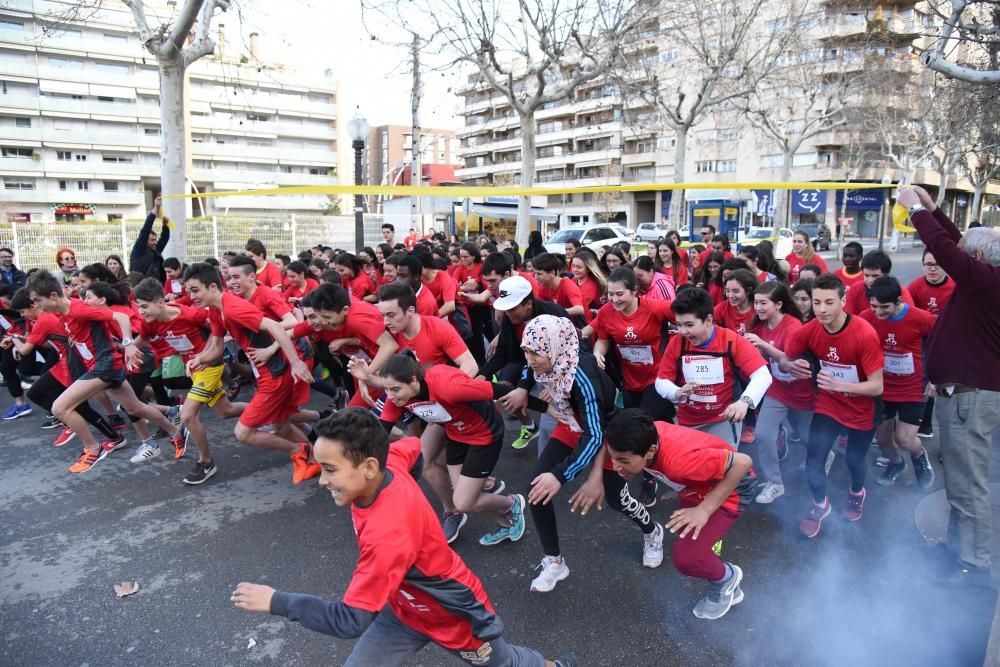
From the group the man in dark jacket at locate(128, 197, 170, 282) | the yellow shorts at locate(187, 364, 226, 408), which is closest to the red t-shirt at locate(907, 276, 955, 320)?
the yellow shorts at locate(187, 364, 226, 408)

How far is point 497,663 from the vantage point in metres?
2.47

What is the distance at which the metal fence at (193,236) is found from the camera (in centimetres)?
1738

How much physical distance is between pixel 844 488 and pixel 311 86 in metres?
64.7

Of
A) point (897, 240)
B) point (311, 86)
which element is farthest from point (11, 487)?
point (311, 86)

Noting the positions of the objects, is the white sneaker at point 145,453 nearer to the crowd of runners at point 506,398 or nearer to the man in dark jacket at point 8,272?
the crowd of runners at point 506,398

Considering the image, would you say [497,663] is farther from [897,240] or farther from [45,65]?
[45,65]

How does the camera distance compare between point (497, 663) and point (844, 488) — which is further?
point (844, 488)

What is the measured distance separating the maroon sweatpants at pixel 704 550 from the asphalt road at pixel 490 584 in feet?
1.09

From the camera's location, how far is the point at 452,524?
4.25 m

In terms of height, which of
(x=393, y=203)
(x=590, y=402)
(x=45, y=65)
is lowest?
(x=590, y=402)

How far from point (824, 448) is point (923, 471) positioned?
1.38m

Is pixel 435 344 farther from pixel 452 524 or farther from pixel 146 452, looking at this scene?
pixel 146 452

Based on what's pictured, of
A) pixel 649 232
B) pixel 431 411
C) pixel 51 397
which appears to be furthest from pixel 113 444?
pixel 649 232

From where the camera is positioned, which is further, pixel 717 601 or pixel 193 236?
pixel 193 236
